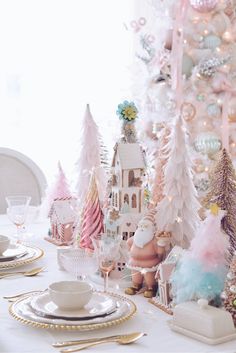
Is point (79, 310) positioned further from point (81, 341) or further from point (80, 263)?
A: point (80, 263)

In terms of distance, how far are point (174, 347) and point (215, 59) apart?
2.85 metres

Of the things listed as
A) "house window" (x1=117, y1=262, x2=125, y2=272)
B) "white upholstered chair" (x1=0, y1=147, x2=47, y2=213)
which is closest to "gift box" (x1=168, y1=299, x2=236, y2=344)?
"house window" (x1=117, y1=262, x2=125, y2=272)

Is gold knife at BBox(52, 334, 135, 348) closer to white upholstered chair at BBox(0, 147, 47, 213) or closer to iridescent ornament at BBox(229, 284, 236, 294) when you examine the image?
iridescent ornament at BBox(229, 284, 236, 294)

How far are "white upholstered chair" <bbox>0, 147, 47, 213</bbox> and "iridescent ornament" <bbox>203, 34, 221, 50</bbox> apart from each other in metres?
1.54

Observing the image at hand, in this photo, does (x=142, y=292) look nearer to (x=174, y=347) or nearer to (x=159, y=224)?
(x=159, y=224)

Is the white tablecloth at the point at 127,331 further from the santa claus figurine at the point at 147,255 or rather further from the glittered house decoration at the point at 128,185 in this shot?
the glittered house decoration at the point at 128,185

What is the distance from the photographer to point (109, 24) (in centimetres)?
442

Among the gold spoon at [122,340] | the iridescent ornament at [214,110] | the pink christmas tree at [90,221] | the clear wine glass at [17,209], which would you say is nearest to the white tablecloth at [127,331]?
the gold spoon at [122,340]

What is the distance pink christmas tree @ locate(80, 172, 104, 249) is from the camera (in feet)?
5.38

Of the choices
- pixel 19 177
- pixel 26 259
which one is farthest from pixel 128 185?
pixel 19 177

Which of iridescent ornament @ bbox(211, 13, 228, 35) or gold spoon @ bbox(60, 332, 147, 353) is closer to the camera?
gold spoon @ bbox(60, 332, 147, 353)

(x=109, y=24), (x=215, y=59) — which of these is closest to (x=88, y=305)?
(x=215, y=59)

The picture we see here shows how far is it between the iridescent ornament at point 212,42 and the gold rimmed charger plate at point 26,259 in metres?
2.37

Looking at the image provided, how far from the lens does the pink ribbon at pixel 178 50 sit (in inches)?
146
